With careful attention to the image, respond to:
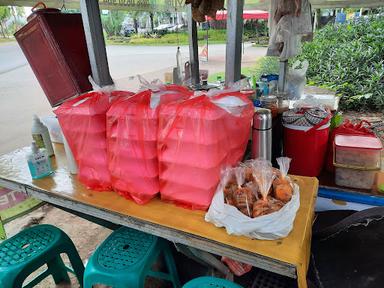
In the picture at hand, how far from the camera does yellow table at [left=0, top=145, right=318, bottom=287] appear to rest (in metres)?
0.96

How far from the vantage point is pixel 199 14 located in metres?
2.16

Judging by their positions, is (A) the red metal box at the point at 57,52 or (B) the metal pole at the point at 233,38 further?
(A) the red metal box at the point at 57,52

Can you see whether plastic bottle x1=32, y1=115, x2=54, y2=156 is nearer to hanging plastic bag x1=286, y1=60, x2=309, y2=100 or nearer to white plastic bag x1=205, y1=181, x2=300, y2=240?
white plastic bag x1=205, y1=181, x2=300, y2=240

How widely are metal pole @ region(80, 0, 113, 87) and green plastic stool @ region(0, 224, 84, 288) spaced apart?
95 centimetres

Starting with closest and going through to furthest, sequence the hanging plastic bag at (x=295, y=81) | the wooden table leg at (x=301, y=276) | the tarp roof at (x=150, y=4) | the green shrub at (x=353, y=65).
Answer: the wooden table leg at (x=301, y=276)
the tarp roof at (x=150, y=4)
the hanging plastic bag at (x=295, y=81)
the green shrub at (x=353, y=65)

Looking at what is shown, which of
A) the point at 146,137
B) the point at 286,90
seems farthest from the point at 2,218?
the point at 286,90

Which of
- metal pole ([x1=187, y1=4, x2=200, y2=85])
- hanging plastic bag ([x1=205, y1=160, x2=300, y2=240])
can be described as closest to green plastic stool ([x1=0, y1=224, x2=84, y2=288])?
hanging plastic bag ([x1=205, y1=160, x2=300, y2=240])

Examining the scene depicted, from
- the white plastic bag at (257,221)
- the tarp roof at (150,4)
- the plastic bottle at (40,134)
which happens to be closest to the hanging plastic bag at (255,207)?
the white plastic bag at (257,221)

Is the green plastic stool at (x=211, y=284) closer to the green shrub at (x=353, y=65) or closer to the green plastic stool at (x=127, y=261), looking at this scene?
the green plastic stool at (x=127, y=261)

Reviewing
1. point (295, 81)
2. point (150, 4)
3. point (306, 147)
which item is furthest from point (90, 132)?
point (295, 81)

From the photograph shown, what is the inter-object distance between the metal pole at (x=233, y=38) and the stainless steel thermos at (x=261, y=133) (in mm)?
261

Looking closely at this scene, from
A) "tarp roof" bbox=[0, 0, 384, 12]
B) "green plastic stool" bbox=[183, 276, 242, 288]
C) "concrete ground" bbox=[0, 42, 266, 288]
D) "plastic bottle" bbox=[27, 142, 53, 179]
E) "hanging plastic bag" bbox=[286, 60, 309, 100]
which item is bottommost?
"concrete ground" bbox=[0, 42, 266, 288]

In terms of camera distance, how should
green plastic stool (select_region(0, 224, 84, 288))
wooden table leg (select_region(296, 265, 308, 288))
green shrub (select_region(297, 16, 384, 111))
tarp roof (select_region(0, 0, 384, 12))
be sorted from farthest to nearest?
green shrub (select_region(297, 16, 384, 111)) → tarp roof (select_region(0, 0, 384, 12)) → green plastic stool (select_region(0, 224, 84, 288)) → wooden table leg (select_region(296, 265, 308, 288))

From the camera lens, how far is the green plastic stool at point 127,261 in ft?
4.29
